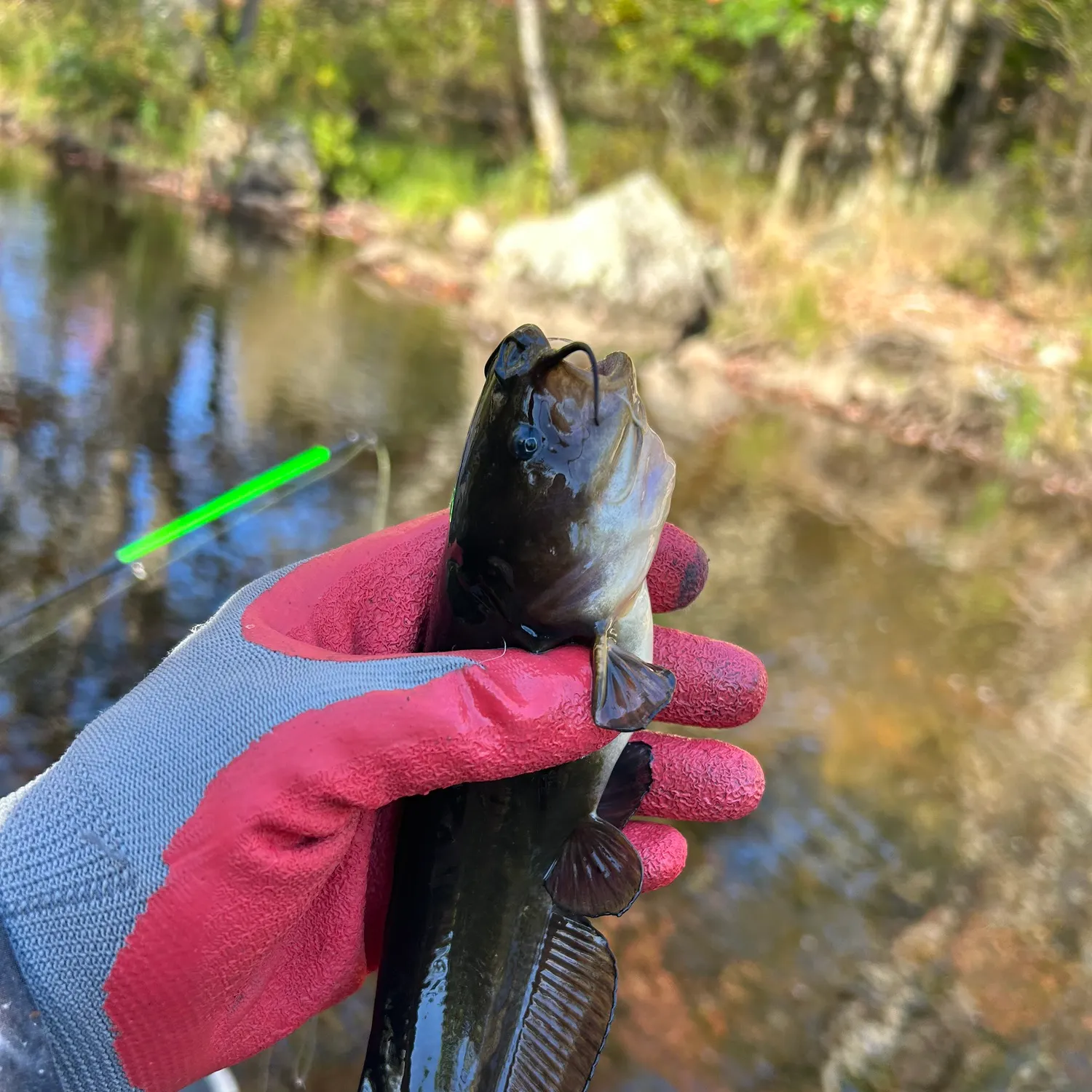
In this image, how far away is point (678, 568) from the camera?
7.17 feet

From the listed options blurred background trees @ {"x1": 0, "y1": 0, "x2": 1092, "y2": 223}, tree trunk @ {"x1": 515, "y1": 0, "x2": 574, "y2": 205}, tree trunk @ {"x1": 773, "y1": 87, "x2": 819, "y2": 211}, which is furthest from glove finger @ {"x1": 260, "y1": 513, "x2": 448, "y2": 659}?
tree trunk @ {"x1": 515, "y1": 0, "x2": 574, "y2": 205}

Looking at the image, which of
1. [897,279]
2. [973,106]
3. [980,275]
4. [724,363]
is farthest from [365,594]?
[973,106]

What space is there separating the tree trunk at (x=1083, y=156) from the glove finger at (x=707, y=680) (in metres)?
13.3

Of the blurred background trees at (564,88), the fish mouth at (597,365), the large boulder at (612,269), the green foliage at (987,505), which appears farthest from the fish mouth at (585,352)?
the blurred background trees at (564,88)

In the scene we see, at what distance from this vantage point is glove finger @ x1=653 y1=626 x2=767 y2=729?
2230 mm

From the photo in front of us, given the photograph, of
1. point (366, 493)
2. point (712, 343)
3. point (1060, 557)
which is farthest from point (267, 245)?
point (1060, 557)

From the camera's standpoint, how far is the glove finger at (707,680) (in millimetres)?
2230

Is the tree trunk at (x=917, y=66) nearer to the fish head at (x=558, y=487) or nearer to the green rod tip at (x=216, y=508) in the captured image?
the green rod tip at (x=216, y=508)

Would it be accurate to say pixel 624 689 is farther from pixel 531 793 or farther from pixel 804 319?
pixel 804 319

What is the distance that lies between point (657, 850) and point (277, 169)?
54.0ft

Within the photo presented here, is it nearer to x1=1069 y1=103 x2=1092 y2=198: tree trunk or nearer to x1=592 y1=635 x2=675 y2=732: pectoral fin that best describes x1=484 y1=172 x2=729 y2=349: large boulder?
x1=1069 y1=103 x2=1092 y2=198: tree trunk

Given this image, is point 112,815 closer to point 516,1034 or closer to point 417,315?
point 516,1034

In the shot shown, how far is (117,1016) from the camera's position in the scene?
149 centimetres

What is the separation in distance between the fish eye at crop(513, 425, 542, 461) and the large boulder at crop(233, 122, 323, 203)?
53.5 ft
